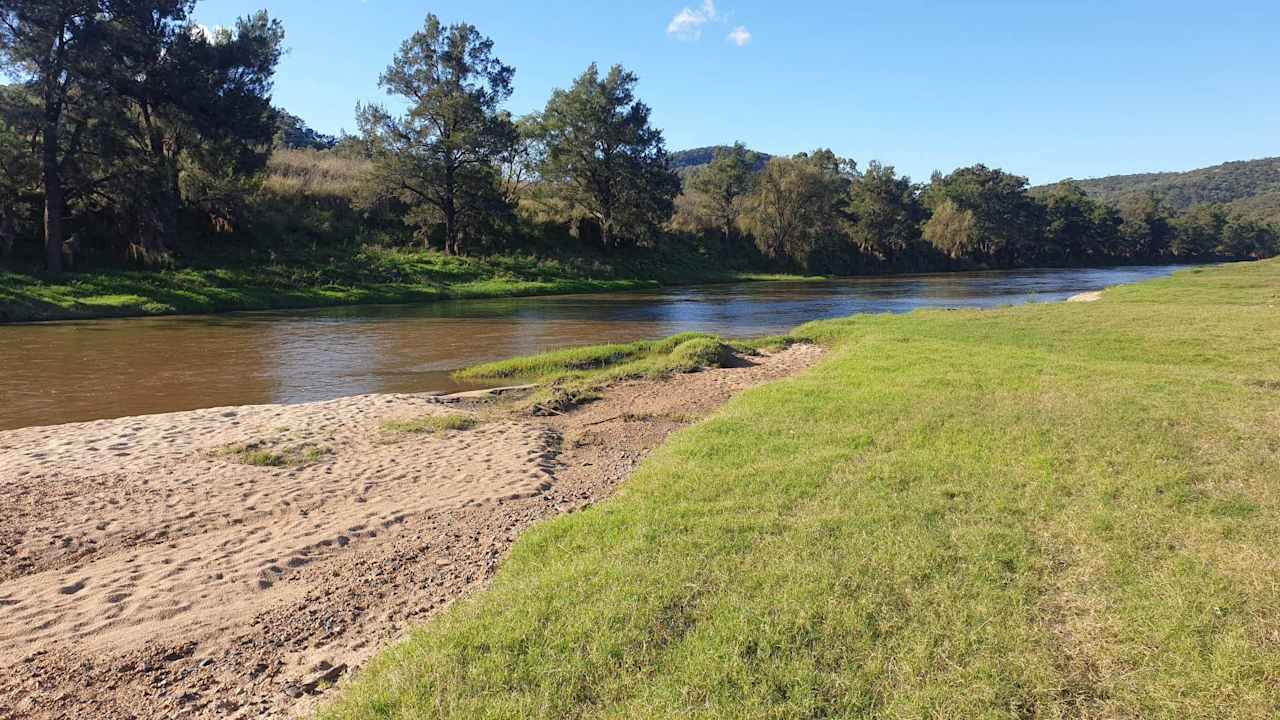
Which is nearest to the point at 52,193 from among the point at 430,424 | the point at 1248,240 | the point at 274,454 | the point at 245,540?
the point at 430,424

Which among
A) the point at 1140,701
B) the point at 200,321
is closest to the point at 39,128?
the point at 200,321

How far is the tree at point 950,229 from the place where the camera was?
328 feet

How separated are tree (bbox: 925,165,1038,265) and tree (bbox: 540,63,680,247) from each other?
64.7 metres

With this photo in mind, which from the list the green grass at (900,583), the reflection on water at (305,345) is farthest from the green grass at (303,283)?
the green grass at (900,583)

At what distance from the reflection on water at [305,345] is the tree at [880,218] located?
5949cm

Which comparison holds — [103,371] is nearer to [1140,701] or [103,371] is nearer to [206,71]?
[1140,701]

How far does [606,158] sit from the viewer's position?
6306cm

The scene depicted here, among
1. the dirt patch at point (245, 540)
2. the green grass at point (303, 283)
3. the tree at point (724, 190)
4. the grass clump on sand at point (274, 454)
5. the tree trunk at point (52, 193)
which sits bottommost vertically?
the dirt patch at point (245, 540)

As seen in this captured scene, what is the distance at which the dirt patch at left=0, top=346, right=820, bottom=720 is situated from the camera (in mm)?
4762

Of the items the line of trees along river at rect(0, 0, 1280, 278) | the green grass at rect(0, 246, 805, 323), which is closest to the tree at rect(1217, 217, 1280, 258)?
the line of trees along river at rect(0, 0, 1280, 278)

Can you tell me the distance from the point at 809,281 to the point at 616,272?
22016 mm

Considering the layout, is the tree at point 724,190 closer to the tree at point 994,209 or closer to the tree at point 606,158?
the tree at point 606,158

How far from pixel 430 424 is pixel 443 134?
43699 mm

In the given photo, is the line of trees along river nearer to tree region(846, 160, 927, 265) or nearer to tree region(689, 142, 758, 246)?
tree region(689, 142, 758, 246)
